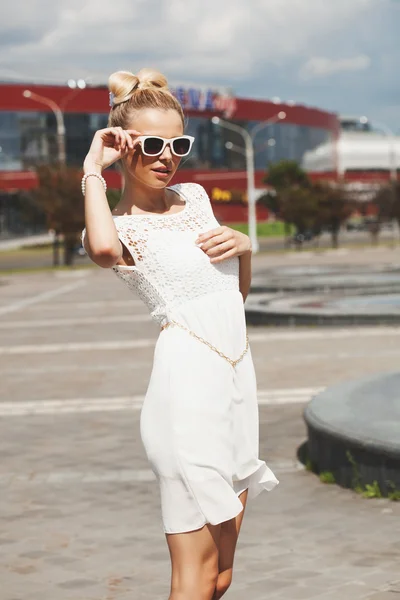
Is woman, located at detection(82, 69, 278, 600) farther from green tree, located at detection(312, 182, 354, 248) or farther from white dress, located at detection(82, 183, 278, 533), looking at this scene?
green tree, located at detection(312, 182, 354, 248)

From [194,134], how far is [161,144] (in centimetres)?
8699

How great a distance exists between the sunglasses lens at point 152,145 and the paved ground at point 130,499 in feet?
7.56

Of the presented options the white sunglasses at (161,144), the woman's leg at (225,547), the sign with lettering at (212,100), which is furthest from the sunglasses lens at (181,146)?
the sign with lettering at (212,100)

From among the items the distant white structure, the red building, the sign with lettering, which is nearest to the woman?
the red building

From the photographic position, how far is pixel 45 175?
45531 mm

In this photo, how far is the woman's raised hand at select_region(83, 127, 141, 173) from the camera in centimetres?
339

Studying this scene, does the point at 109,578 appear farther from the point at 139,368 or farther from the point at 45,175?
the point at 45,175

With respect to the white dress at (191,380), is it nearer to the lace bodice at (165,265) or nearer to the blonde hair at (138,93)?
the lace bodice at (165,265)

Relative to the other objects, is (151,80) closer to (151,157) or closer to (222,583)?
(151,157)

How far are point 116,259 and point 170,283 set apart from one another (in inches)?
6.8

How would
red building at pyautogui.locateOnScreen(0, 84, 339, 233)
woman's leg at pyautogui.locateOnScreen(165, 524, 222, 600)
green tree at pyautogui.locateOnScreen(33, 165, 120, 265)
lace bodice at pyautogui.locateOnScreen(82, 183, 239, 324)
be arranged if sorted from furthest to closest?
red building at pyautogui.locateOnScreen(0, 84, 339, 233), green tree at pyautogui.locateOnScreen(33, 165, 120, 265), lace bodice at pyautogui.locateOnScreen(82, 183, 239, 324), woman's leg at pyautogui.locateOnScreen(165, 524, 222, 600)

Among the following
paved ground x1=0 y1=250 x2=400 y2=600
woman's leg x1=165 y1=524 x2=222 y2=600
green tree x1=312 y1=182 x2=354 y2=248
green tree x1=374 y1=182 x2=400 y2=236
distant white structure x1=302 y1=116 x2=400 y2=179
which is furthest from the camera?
distant white structure x1=302 y1=116 x2=400 y2=179

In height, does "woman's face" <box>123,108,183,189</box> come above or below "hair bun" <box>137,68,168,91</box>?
below

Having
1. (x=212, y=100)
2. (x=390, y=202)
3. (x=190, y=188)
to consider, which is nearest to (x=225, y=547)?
(x=190, y=188)
